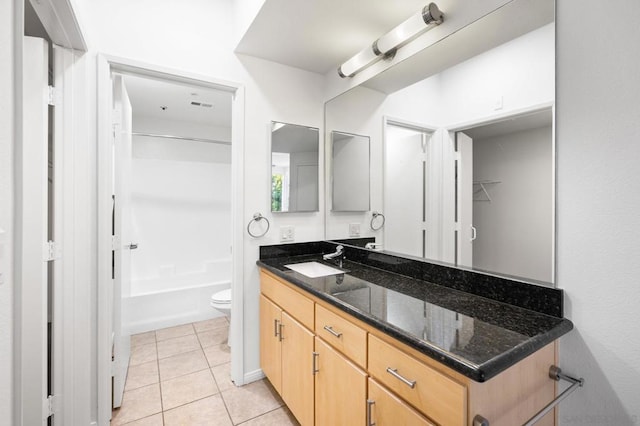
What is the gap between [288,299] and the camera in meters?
1.63

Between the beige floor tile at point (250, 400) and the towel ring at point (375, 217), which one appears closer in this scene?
the beige floor tile at point (250, 400)

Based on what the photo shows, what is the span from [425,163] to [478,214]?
1.39ft

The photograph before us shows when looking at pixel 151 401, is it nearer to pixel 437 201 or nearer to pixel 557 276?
pixel 437 201

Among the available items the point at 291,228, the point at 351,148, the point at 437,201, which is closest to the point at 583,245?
the point at 437,201

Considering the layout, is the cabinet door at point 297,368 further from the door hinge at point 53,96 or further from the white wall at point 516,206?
the door hinge at point 53,96

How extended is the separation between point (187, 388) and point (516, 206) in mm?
2261

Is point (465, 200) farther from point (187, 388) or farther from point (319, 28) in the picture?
point (187, 388)

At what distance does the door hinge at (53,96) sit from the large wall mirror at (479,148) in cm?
172

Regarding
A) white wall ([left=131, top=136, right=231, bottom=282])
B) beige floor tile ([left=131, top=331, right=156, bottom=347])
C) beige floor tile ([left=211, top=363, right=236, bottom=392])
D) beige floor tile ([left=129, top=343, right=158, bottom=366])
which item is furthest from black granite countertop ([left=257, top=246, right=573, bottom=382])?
white wall ([left=131, top=136, right=231, bottom=282])

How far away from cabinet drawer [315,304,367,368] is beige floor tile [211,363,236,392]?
3.61 feet

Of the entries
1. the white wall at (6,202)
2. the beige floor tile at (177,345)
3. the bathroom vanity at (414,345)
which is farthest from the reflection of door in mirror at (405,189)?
the beige floor tile at (177,345)

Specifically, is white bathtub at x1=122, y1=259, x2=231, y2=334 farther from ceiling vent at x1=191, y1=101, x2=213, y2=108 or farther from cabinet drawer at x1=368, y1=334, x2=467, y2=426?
cabinet drawer at x1=368, y1=334, x2=467, y2=426

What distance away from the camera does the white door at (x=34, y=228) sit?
1.28 meters

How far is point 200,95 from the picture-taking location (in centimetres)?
279
